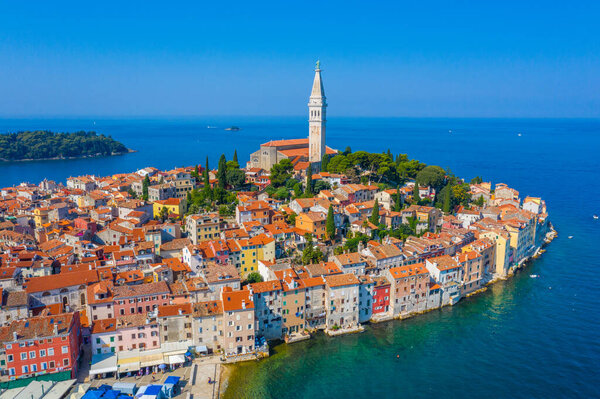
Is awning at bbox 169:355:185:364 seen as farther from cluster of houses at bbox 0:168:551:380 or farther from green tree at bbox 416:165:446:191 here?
green tree at bbox 416:165:446:191

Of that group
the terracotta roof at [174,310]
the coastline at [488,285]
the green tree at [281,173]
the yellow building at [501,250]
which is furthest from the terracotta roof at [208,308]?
the green tree at [281,173]

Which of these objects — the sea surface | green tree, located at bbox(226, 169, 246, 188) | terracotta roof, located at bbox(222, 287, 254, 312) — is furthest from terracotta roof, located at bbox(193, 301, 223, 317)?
green tree, located at bbox(226, 169, 246, 188)

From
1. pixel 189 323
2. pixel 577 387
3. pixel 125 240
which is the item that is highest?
pixel 125 240

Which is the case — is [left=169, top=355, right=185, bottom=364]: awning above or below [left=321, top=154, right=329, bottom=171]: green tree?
below

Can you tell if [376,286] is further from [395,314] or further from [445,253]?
[445,253]

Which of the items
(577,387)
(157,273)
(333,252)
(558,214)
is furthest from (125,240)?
(558,214)

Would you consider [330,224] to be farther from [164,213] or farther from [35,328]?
[35,328]

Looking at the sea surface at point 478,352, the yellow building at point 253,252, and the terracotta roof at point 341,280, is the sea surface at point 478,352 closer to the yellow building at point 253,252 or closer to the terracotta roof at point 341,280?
the terracotta roof at point 341,280
